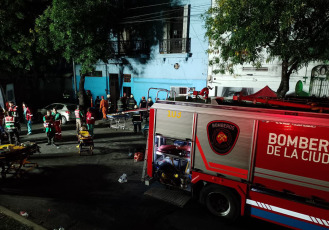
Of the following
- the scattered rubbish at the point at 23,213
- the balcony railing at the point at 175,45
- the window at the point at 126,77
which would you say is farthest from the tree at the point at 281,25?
the window at the point at 126,77

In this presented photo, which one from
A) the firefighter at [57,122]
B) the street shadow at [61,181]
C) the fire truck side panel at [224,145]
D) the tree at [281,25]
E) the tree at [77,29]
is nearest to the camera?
the fire truck side panel at [224,145]

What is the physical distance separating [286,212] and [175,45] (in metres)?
13.6

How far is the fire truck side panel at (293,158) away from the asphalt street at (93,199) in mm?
1484

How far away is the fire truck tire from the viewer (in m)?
5.27

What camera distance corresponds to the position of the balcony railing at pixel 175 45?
15.4 metres

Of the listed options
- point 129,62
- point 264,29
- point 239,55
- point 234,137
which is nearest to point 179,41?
point 129,62

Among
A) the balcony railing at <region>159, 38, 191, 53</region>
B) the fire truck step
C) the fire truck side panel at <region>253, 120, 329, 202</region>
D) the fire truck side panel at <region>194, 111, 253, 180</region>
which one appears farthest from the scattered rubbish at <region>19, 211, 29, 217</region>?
the balcony railing at <region>159, 38, 191, 53</region>

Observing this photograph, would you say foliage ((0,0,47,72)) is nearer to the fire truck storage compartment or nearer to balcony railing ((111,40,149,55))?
balcony railing ((111,40,149,55))

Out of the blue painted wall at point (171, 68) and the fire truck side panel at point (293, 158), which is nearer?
the fire truck side panel at point (293, 158)

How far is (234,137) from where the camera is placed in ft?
16.6

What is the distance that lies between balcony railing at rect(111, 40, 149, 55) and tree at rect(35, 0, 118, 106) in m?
2.36

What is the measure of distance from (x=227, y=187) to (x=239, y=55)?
20.0ft

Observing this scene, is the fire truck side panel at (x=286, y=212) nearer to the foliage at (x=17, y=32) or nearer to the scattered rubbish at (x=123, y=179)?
the scattered rubbish at (x=123, y=179)

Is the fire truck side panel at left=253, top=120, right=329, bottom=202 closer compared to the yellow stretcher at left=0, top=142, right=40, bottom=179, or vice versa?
the fire truck side panel at left=253, top=120, right=329, bottom=202
